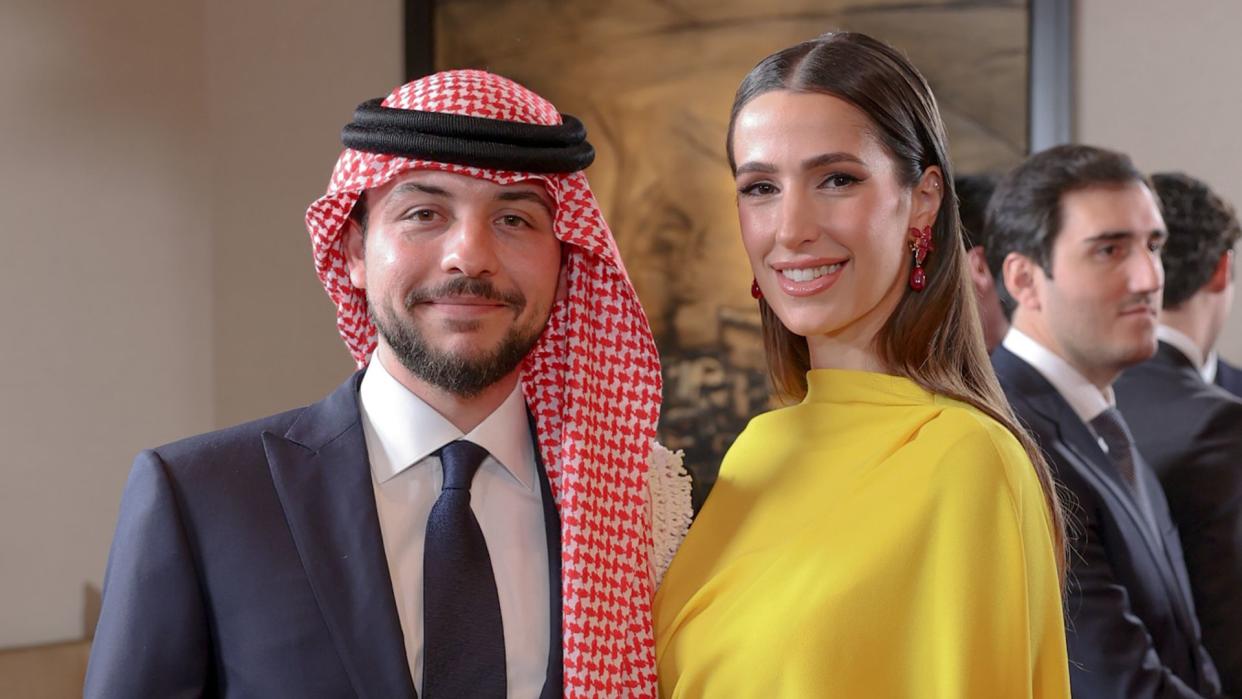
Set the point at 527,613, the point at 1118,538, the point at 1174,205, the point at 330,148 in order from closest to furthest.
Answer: the point at 527,613, the point at 1118,538, the point at 1174,205, the point at 330,148

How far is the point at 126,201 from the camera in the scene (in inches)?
177

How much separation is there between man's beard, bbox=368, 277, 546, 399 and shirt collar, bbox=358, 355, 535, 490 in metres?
0.05

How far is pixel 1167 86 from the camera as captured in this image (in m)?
4.52

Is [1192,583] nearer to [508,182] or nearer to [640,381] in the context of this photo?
[640,381]

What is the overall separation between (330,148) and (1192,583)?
11.0ft

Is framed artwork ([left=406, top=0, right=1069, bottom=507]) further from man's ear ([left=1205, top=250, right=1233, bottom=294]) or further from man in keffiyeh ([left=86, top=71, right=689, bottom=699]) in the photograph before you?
man in keffiyeh ([left=86, top=71, right=689, bottom=699])

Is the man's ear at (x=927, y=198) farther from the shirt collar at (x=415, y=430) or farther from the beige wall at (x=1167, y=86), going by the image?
the beige wall at (x=1167, y=86)

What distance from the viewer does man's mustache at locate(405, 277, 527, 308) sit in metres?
1.91

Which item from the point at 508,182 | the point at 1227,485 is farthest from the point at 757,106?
the point at 1227,485

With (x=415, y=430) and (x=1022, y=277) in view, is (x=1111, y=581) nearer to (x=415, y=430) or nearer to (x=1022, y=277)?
(x=1022, y=277)

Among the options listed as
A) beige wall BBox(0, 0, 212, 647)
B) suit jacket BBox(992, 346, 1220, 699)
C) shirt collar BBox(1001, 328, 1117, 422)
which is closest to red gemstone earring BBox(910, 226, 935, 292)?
suit jacket BBox(992, 346, 1220, 699)

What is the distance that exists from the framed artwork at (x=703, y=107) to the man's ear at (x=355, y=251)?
2.62 m

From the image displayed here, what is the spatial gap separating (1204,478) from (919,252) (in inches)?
54.2

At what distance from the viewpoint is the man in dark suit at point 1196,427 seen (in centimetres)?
299
